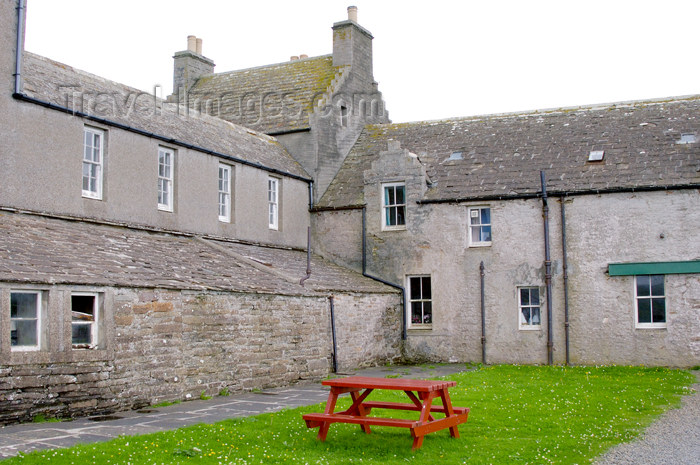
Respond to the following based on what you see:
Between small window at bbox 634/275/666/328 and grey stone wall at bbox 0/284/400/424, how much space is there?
802 centimetres

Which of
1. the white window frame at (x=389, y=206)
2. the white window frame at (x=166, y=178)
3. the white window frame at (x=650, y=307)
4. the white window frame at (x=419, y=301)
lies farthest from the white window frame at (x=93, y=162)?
the white window frame at (x=650, y=307)

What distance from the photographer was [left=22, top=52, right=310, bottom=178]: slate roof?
1691 cm

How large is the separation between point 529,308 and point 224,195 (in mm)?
9132

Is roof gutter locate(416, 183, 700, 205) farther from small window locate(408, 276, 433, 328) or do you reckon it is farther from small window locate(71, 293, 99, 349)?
small window locate(71, 293, 99, 349)

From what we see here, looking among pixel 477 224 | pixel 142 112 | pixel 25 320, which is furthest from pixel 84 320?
pixel 477 224

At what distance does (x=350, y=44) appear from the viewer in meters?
26.6

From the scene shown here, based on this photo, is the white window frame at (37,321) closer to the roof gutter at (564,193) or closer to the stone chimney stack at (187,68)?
the roof gutter at (564,193)

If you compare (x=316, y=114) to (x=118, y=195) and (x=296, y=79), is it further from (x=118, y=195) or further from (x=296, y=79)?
(x=118, y=195)

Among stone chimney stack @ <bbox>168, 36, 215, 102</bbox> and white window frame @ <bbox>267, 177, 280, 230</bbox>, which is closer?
white window frame @ <bbox>267, 177, 280, 230</bbox>

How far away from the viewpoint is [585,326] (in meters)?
21.2

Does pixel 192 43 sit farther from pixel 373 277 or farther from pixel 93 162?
pixel 93 162

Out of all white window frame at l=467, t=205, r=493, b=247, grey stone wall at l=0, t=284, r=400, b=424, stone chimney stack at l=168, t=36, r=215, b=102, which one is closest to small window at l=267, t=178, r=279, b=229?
grey stone wall at l=0, t=284, r=400, b=424

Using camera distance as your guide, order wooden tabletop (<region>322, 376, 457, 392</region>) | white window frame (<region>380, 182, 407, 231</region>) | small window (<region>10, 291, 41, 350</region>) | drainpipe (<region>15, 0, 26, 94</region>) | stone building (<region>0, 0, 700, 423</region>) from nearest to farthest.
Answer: wooden tabletop (<region>322, 376, 457, 392</region>), small window (<region>10, 291, 41, 350</region>), stone building (<region>0, 0, 700, 423</region>), drainpipe (<region>15, 0, 26, 94</region>), white window frame (<region>380, 182, 407, 231</region>)

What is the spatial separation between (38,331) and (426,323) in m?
13.4
